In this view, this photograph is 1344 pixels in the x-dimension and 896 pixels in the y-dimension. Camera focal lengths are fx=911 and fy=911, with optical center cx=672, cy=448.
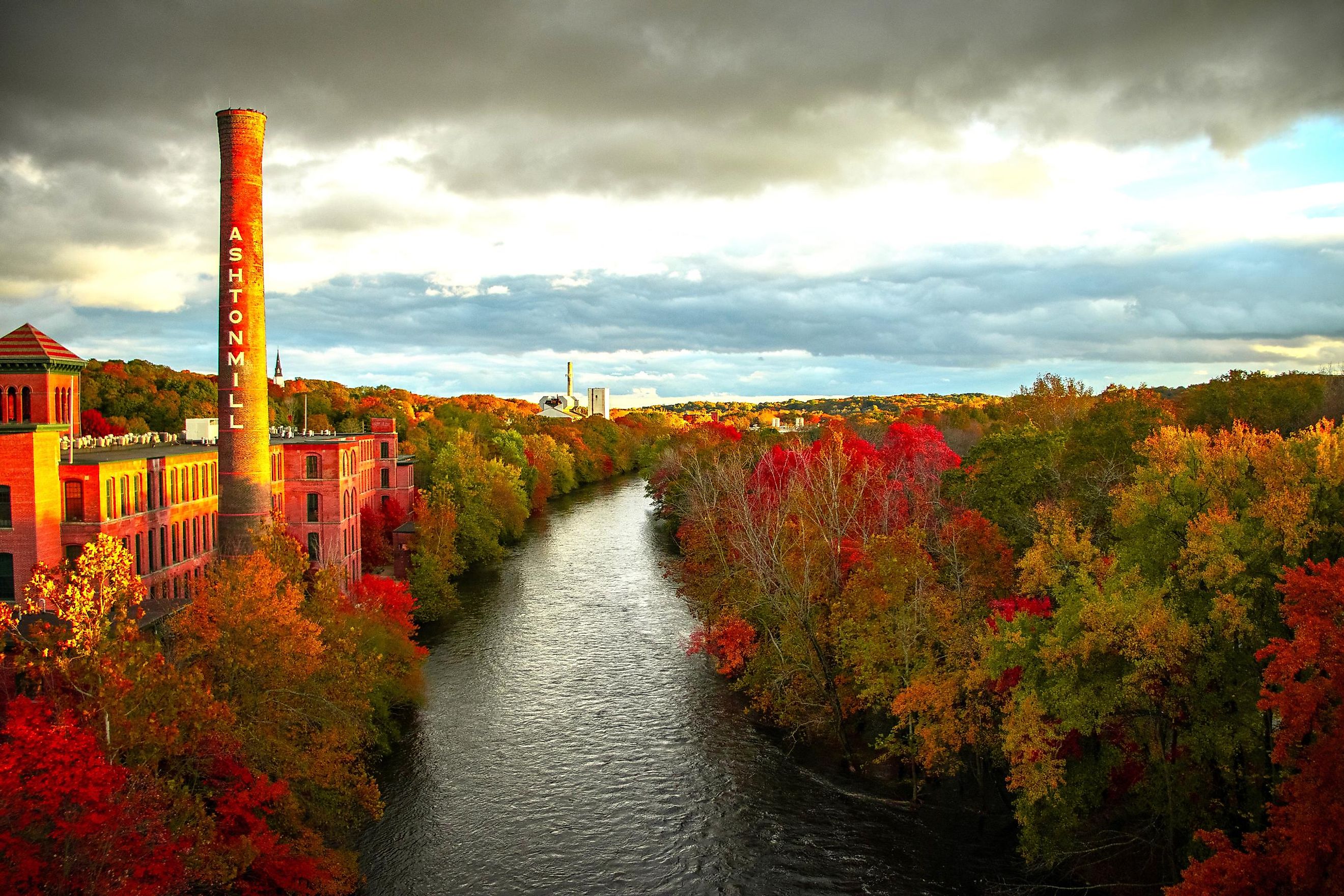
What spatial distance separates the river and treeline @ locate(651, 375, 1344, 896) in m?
2.65

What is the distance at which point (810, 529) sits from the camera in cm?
4088

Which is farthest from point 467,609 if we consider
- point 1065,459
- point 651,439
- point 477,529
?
point 651,439

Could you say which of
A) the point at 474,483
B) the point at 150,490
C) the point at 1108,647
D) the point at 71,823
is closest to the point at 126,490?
the point at 150,490

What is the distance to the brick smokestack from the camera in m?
45.5

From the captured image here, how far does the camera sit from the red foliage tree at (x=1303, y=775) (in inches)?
671

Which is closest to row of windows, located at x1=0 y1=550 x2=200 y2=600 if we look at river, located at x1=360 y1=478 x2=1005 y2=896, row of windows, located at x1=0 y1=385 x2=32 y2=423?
row of windows, located at x1=0 y1=385 x2=32 y2=423

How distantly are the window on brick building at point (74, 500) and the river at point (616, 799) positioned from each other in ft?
55.5

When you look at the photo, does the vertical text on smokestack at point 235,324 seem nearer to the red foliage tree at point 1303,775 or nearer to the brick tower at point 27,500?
the brick tower at point 27,500

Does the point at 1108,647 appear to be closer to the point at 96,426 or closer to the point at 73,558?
the point at 73,558

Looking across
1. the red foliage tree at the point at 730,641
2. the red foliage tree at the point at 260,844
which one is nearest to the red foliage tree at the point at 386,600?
the red foliage tree at the point at 730,641

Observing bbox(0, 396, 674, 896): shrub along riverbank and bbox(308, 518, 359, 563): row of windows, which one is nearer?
bbox(0, 396, 674, 896): shrub along riverbank

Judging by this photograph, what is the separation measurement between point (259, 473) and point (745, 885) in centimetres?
3374

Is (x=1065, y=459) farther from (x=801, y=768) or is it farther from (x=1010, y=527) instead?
(x=801, y=768)

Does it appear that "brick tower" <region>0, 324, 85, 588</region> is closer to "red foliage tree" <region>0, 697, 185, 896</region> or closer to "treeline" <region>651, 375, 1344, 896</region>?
"red foliage tree" <region>0, 697, 185, 896</region>
